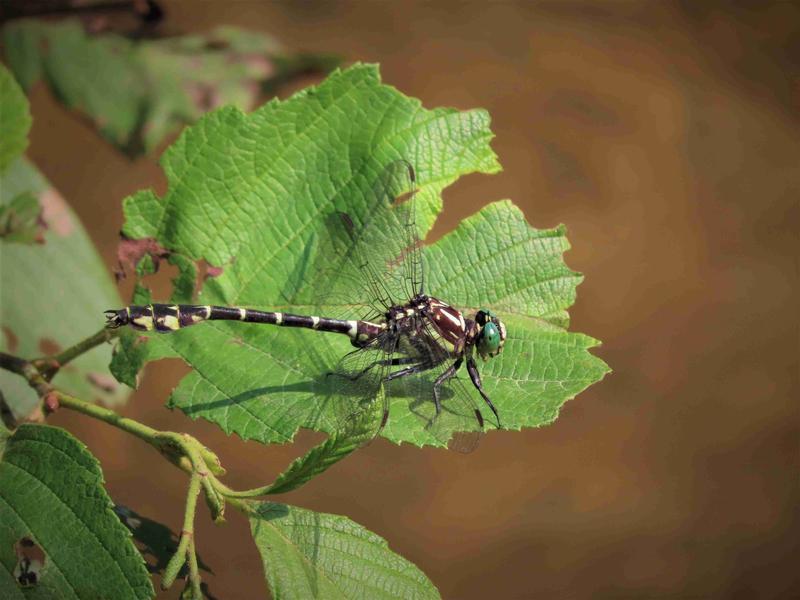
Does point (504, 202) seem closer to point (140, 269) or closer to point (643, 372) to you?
point (140, 269)

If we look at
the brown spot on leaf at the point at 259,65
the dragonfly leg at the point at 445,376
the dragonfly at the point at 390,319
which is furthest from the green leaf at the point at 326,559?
the brown spot on leaf at the point at 259,65

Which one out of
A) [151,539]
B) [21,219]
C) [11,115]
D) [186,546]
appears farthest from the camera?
[21,219]

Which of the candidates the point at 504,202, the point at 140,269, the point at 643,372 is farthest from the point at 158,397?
the point at 504,202

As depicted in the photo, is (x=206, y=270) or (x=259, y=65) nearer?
(x=206, y=270)

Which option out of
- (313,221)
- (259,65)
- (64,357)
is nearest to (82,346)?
(64,357)

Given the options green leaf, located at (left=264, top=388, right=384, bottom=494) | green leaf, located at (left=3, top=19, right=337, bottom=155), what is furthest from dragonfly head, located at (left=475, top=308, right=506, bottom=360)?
green leaf, located at (left=3, top=19, right=337, bottom=155)

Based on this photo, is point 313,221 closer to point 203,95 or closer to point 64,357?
point 64,357

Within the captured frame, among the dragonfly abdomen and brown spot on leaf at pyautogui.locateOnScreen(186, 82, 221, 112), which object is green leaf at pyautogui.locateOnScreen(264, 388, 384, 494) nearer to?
the dragonfly abdomen
